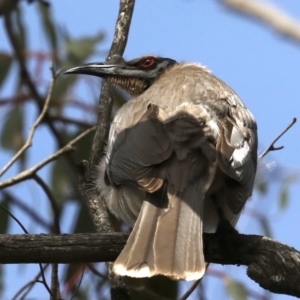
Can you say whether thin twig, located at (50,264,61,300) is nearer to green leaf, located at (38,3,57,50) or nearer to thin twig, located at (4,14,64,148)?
thin twig, located at (4,14,64,148)

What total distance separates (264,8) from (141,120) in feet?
3.07

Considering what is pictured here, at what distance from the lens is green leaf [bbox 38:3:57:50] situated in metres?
6.47

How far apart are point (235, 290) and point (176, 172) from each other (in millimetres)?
2133

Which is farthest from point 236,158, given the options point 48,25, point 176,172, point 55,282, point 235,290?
point 48,25

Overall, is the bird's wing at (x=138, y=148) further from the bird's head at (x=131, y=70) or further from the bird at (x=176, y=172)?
the bird's head at (x=131, y=70)

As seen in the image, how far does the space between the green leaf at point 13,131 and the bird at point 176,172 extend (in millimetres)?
1814

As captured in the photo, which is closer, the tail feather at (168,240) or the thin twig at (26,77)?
the tail feather at (168,240)

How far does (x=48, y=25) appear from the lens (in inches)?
257

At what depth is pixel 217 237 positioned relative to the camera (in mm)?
3730

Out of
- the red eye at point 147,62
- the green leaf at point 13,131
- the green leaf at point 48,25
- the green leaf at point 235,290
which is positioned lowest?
the green leaf at point 235,290

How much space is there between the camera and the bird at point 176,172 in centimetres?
341

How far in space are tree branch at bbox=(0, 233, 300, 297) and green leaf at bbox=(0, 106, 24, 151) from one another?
9.03ft

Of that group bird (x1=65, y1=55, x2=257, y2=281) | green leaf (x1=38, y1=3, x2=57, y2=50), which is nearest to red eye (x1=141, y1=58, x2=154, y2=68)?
bird (x1=65, y1=55, x2=257, y2=281)

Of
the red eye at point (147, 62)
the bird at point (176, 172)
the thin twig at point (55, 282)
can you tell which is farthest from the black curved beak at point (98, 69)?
the thin twig at point (55, 282)
